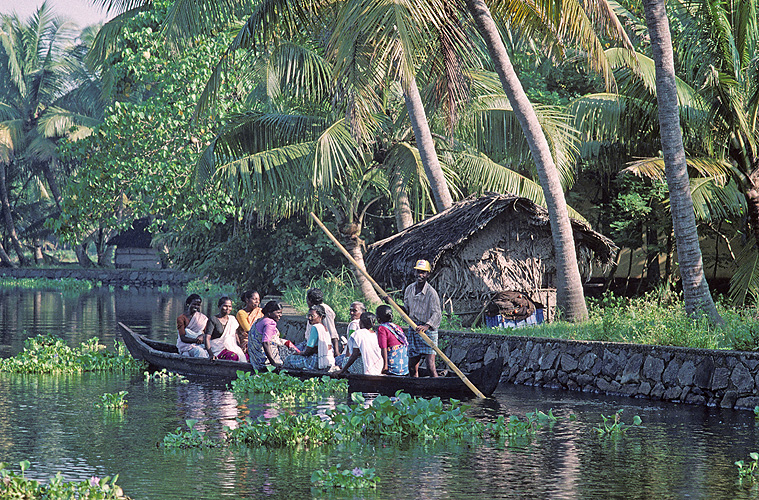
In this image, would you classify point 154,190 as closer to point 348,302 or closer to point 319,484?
point 348,302

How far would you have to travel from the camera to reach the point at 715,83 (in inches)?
669

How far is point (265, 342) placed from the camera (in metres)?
16.0

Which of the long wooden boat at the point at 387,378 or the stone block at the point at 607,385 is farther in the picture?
the stone block at the point at 607,385

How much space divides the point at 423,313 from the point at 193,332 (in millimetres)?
4834

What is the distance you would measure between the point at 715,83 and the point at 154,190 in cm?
1634

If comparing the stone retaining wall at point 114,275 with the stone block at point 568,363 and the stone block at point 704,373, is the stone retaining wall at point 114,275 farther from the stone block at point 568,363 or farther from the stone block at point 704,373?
the stone block at point 704,373

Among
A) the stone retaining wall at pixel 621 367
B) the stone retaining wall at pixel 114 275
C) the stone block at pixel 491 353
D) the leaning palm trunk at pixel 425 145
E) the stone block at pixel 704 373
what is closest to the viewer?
the stone retaining wall at pixel 621 367

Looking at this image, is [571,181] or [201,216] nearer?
[571,181]

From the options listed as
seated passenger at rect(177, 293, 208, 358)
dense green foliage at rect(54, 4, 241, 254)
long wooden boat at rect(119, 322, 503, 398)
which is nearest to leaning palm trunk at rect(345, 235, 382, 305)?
dense green foliage at rect(54, 4, 241, 254)

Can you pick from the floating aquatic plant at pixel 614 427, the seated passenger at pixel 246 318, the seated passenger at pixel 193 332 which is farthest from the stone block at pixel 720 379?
the seated passenger at pixel 193 332

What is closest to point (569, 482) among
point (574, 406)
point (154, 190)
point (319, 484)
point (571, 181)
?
point (319, 484)

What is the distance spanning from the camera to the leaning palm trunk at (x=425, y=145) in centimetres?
1947

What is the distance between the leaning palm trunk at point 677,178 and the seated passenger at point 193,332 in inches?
325

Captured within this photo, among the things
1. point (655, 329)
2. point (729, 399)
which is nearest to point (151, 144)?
point (655, 329)
